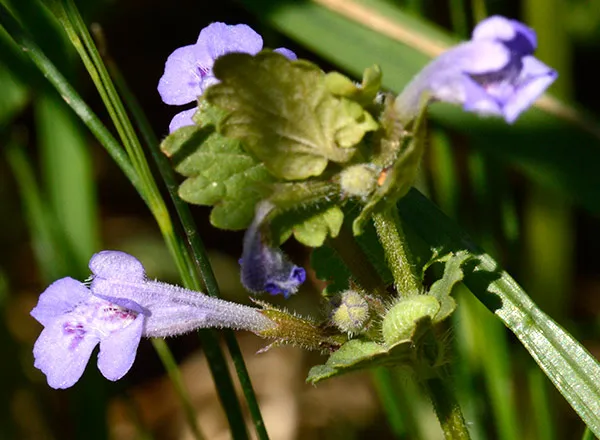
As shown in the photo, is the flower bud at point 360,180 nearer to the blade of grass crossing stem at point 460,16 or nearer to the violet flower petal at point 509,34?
the violet flower petal at point 509,34

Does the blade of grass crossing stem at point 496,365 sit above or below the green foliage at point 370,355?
below

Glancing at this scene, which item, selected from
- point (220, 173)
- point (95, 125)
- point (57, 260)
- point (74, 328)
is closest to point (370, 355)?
point (220, 173)

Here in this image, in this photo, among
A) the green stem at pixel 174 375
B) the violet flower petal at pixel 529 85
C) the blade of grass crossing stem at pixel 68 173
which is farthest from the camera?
the blade of grass crossing stem at pixel 68 173

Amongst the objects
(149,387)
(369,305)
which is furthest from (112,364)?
(149,387)

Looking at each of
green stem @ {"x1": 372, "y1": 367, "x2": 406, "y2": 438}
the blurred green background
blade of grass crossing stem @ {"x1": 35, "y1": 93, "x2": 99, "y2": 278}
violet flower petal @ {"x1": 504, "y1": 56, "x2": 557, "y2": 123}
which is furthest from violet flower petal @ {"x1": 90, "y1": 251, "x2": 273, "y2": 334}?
blade of grass crossing stem @ {"x1": 35, "y1": 93, "x2": 99, "y2": 278}

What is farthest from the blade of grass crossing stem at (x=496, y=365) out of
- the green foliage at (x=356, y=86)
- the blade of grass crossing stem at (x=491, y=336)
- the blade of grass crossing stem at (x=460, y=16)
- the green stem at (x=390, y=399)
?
the green foliage at (x=356, y=86)

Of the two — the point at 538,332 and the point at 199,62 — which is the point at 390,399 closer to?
the point at 538,332

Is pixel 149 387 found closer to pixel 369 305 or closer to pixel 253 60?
pixel 369 305
